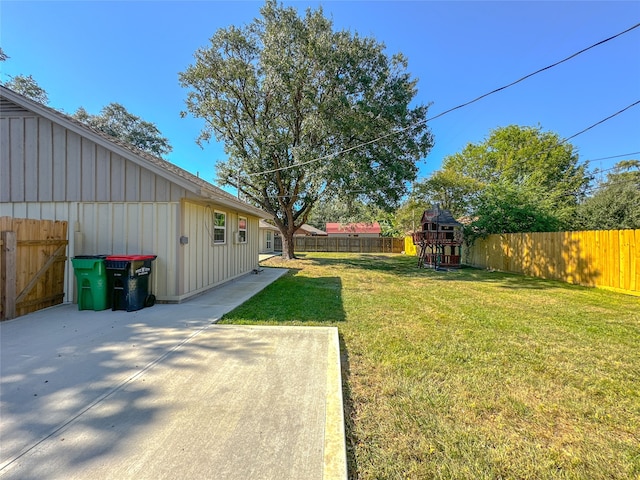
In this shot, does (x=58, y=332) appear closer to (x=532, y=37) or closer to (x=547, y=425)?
(x=547, y=425)

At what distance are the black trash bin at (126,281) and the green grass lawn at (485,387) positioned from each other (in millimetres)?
1867

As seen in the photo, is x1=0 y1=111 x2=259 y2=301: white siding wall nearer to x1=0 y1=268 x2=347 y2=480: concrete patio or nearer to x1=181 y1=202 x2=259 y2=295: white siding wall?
x1=181 y1=202 x2=259 y2=295: white siding wall

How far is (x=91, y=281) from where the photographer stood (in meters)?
5.27

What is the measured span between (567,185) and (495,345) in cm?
3027

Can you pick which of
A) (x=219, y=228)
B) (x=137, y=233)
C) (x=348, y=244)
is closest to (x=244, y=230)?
(x=219, y=228)

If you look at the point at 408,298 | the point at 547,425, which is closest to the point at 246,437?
the point at 547,425

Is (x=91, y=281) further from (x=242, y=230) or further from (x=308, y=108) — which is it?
(x=308, y=108)

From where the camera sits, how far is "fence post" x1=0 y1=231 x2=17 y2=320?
4574 mm

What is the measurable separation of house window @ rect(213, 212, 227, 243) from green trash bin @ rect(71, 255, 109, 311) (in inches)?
114

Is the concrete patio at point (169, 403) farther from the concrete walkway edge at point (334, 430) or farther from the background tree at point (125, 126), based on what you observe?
the background tree at point (125, 126)

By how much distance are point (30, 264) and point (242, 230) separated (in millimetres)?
5981

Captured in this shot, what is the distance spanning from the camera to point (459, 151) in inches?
1177

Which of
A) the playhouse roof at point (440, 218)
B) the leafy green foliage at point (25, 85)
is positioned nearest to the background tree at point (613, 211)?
the playhouse roof at point (440, 218)

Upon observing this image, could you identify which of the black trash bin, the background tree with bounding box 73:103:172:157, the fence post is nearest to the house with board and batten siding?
the black trash bin
